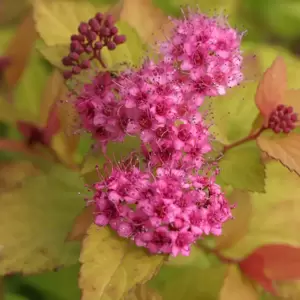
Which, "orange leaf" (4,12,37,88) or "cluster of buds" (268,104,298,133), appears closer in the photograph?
"cluster of buds" (268,104,298,133)

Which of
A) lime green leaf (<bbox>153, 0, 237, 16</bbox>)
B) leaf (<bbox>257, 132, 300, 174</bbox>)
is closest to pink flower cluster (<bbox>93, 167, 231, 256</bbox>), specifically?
leaf (<bbox>257, 132, 300, 174</bbox>)

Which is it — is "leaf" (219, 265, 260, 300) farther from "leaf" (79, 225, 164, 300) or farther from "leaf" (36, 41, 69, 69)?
"leaf" (36, 41, 69, 69)

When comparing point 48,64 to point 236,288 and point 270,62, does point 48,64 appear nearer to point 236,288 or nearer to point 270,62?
point 270,62

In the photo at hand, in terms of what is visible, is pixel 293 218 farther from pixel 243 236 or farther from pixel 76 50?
pixel 76 50

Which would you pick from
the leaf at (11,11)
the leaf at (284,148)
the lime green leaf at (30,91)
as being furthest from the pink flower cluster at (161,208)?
the leaf at (11,11)

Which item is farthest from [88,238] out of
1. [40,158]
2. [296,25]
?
[296,25]

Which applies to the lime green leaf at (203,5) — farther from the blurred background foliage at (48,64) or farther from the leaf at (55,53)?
the leaf at (55,53)
